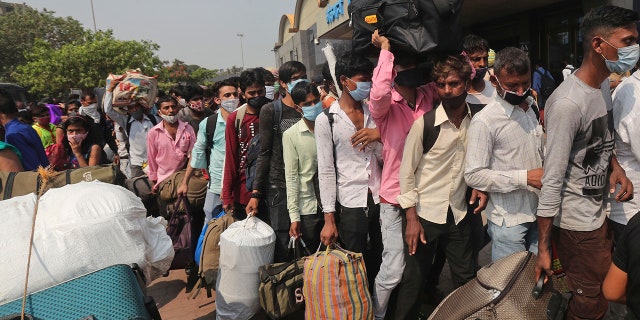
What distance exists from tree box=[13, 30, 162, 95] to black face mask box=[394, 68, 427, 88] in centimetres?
2575

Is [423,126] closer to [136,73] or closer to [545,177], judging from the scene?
[545,177]

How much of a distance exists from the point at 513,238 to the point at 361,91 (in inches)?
49.8

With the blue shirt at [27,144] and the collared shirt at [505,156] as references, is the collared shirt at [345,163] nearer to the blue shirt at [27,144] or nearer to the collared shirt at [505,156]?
the collared shirt at [505,156]

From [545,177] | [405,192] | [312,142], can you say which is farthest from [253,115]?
[545,177]

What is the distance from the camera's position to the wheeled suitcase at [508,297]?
1876 mm

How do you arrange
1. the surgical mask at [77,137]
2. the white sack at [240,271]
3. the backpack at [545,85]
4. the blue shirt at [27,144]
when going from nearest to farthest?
the white sack at [240,271], the blue shirt at [27,144], the surgical mask at [77,137], the backpack at [545,85]

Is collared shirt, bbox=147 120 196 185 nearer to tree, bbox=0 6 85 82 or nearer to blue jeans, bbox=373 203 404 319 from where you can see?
blue jeans, bbox=373 203 404 319

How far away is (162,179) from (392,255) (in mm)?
2740

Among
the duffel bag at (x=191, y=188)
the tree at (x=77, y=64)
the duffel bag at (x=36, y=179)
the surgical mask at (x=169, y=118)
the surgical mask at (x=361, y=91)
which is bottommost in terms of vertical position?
the duffel bag at (x=191, y=188)

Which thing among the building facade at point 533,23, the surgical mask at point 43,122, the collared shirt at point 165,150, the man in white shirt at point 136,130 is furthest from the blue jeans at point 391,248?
the surgical mask at point 43,122

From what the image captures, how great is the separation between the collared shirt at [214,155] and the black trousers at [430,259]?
1.96m

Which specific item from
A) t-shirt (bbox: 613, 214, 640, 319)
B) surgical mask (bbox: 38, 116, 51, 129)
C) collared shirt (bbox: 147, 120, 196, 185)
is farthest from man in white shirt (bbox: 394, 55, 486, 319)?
surgical mask (bbox: 38, 116, 51, 129)

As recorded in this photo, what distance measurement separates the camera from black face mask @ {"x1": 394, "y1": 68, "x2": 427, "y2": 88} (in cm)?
255

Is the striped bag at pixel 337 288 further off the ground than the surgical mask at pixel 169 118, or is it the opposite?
the surgical mask at pixel 169 118
